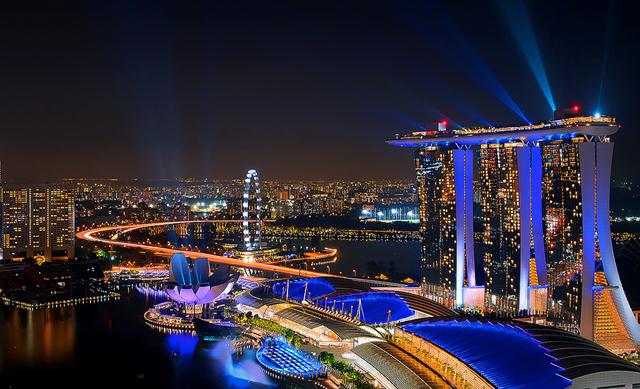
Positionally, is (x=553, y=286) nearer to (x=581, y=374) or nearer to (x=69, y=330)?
(x=581, y=374)

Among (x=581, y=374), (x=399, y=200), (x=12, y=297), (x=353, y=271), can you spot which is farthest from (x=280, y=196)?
(x=581, y=374)

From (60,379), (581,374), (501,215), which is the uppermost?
(501,215)

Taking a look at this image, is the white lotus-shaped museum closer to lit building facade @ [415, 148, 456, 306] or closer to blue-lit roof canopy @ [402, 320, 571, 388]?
lit building facade @ [415, 148, 456, 306]

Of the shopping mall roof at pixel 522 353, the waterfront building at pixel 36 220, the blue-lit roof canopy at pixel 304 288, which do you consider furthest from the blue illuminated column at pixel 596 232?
the waterfront building at pixel 36 220

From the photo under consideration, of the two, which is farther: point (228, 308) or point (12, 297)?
point (12, 297)

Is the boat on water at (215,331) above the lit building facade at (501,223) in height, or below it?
below

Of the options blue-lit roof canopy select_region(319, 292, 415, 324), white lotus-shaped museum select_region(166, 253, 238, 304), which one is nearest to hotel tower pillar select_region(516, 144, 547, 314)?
blue-lit roof canopy select_region(319, 292, 415, 324)

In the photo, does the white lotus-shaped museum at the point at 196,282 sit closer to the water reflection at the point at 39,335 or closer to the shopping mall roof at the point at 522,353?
the water reflection at the point at 39,335
